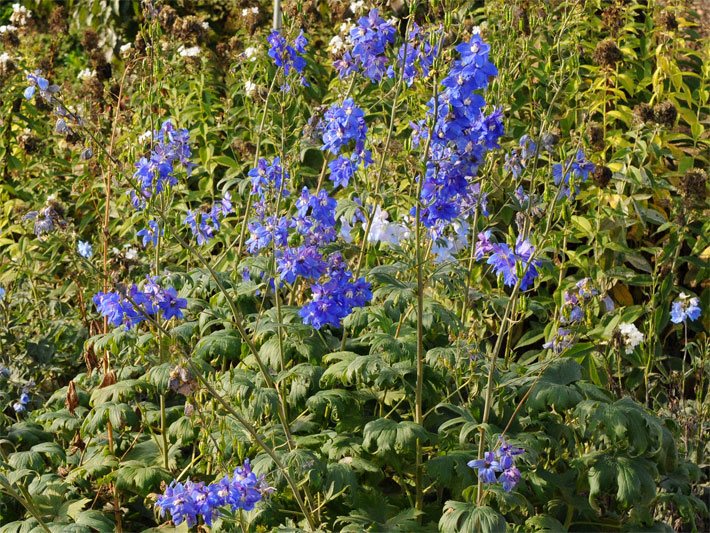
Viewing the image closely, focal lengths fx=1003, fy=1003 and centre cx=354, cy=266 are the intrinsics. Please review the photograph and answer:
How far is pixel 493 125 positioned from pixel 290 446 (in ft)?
3.27

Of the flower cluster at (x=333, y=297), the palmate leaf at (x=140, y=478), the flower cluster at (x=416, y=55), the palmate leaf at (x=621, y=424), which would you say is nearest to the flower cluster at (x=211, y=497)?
the flower cluster at (x=333, y=297)

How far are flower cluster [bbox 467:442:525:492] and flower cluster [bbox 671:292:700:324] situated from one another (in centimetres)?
160

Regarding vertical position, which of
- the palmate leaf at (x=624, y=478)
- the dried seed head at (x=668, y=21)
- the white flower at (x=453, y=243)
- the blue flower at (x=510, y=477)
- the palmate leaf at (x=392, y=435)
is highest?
the dried seed head at (x=668, y=21)

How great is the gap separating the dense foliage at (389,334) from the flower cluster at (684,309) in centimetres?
1

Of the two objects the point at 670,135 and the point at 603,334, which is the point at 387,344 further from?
the point at 670,135

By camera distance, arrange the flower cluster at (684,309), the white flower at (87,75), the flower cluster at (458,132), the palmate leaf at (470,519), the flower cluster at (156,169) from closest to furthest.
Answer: the palmate leaf at (470,519)
the flower cluster at (458,132)
the flower cluster at (156,169)
the flower cluster at (684,309)
the white flower at (87,75)

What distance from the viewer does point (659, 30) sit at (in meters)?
4.86

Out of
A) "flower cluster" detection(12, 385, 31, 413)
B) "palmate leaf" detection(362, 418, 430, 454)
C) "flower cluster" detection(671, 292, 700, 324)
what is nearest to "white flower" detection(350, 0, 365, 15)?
"flower cluster" detection(671, 292, 700, 324)

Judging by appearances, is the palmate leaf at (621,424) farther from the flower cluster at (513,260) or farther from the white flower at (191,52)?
the white flower at (191,52)

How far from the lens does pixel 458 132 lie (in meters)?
2.55

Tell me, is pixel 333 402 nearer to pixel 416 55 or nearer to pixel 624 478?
pixel 624 478

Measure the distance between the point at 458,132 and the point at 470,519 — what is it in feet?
3.15

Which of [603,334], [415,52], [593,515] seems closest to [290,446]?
[593,515]

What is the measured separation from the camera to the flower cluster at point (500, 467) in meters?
2.42
